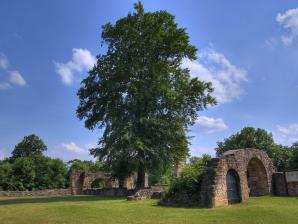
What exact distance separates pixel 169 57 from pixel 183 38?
6.81 feet

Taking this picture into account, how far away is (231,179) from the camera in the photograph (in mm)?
18188

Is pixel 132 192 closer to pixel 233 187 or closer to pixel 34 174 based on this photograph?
pixel 233 187

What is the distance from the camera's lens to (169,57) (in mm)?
29859

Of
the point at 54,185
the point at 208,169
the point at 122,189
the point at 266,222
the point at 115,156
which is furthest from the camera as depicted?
the point at 54,185

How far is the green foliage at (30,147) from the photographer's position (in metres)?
77.6

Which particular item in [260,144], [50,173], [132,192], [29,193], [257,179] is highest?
[260,144]

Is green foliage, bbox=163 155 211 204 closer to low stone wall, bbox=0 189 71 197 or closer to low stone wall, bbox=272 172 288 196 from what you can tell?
low stone wall, bbox=272 172 288 196

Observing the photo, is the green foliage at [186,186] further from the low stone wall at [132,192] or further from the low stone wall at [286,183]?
the low stone wall at [286,183]

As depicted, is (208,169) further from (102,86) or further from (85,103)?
(85,103)

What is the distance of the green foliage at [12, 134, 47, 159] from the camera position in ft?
254

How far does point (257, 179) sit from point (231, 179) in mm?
6009

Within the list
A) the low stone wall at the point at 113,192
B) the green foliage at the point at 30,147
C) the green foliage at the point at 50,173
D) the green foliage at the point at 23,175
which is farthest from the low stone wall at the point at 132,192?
the green foliage at the point at 30,147

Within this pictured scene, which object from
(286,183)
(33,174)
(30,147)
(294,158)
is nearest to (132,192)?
(286,183)

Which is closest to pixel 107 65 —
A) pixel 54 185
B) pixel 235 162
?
pixel 235 162
